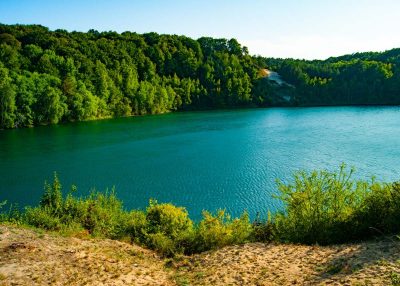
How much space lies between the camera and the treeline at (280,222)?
19344mm

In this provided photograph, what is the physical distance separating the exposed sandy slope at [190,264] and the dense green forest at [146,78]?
253ft

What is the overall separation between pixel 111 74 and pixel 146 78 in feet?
56.6

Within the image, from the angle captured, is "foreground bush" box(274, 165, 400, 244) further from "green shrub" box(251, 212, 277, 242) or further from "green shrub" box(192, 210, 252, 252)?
"green shrub" box(192, 210, 252, 252)

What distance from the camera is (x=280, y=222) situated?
2138cm

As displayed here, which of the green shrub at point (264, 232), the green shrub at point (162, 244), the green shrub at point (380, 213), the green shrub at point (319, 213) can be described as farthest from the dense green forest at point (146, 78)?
the green shrub at point (380, 213)

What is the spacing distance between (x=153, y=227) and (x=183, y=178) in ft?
72.6

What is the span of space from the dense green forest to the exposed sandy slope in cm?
7698

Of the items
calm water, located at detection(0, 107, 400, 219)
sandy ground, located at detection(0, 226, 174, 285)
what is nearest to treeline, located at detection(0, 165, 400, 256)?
sandy ground, located at detection(0, 226, 174, 285)

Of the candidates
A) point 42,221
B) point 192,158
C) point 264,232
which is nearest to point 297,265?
point 264,232

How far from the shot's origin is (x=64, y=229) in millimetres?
Answer: 21578

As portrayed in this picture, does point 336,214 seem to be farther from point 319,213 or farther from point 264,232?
point 264,232

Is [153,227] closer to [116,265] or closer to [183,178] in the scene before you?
[116,265]

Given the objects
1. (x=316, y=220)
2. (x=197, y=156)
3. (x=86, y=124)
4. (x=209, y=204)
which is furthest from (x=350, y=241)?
(x=86, y=124)

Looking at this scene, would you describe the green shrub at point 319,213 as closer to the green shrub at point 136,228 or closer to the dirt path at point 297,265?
the dirt path at point 297,265
